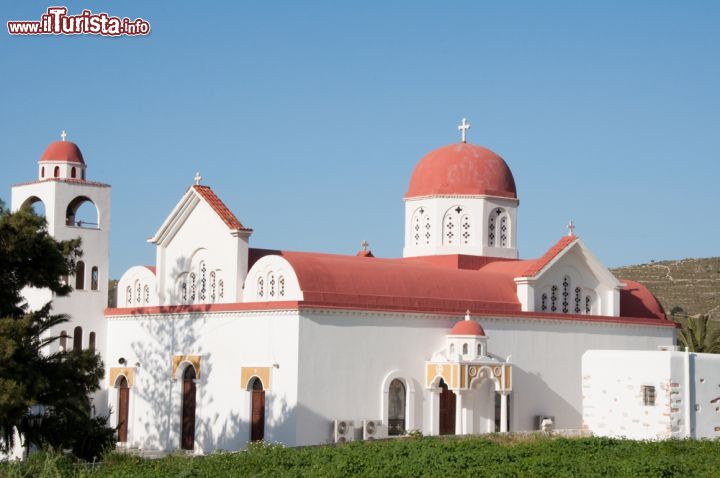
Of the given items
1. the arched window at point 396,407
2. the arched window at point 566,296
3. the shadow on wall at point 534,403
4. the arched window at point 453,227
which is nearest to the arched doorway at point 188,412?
the arched window at point 396,407

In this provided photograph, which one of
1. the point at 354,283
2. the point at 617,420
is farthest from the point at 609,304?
the point at 354,283

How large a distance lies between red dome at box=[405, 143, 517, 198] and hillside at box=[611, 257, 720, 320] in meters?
31.1

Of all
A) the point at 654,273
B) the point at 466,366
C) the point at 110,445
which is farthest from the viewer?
the point at 654,273

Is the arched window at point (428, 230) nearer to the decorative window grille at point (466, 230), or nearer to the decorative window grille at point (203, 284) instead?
the decorative window grille at point (466, 230)

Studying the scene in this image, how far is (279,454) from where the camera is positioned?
26109 millimetres

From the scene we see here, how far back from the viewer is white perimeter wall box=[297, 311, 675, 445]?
107ft

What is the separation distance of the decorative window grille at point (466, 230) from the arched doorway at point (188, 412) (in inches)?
408

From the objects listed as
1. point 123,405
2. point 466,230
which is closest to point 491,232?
point 466,230

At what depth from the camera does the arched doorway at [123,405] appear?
37594 mm

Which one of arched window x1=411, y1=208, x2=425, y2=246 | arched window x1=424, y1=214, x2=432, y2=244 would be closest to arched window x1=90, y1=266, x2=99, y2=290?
arched window x1=411, y1=208, x2=425, y2=246

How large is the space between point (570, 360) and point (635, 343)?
3385mm

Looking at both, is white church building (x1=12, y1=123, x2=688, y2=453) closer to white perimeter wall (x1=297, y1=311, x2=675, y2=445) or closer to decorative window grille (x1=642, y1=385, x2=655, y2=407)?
white perimeter wall (x1=297, y1=311, x2=675, y2=445)

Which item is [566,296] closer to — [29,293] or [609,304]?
[609,304]

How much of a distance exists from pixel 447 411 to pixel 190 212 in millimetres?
9862
